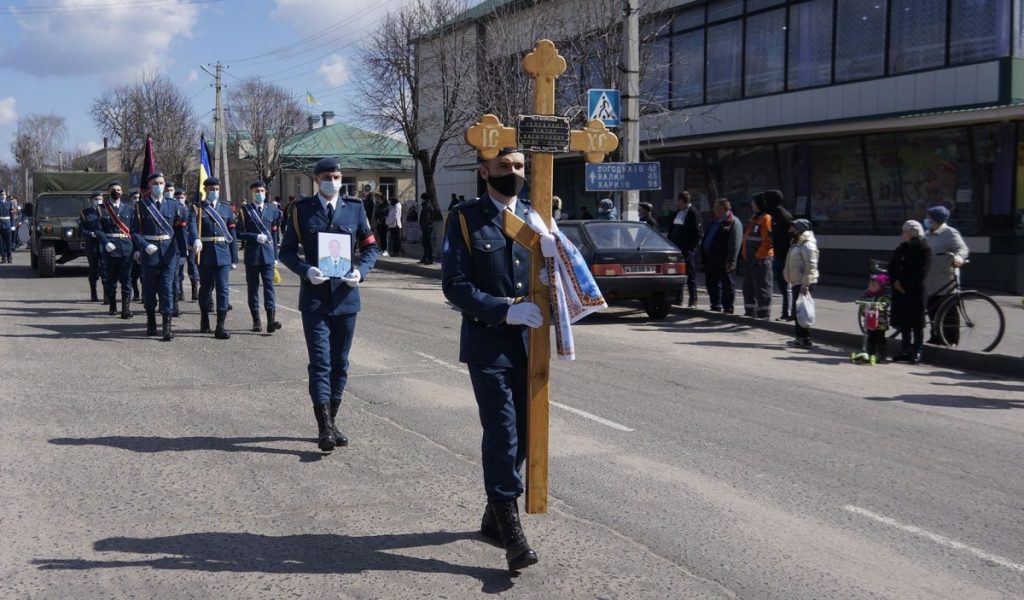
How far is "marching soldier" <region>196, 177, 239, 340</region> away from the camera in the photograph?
1243cm

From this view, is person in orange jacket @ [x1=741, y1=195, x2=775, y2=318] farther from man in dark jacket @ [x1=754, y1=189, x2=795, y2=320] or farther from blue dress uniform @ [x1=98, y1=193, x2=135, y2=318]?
blue dress uniform @ [x1=98, y1=193, x2=135, y2=318]

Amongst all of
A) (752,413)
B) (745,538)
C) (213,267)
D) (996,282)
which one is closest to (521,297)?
(745,538)

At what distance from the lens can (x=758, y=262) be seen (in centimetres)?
1476

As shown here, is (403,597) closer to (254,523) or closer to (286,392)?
(254,523)

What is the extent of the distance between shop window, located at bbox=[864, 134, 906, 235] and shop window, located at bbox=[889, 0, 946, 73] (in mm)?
1531

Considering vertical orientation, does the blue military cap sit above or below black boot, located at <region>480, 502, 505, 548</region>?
above

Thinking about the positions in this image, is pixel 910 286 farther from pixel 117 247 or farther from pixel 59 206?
pixel 59 206

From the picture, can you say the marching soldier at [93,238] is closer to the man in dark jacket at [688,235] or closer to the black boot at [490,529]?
the man in dark jacket at [688,235]

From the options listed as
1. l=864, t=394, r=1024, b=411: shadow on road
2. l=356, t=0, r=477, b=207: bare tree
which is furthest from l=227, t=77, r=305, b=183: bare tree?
l=864, t=394, r=1024, b=411: shadow on road

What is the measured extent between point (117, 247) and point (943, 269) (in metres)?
11.1

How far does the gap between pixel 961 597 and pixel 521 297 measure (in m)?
2.41

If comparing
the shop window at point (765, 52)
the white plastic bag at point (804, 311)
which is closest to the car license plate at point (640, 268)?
the white plastic bag at point (804, 311)

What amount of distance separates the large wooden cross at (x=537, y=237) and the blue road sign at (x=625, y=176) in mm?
11686

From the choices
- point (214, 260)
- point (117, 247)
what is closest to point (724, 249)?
point (214, 260)
